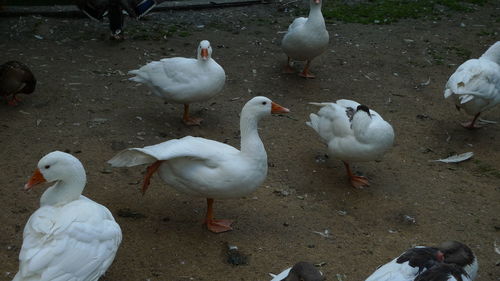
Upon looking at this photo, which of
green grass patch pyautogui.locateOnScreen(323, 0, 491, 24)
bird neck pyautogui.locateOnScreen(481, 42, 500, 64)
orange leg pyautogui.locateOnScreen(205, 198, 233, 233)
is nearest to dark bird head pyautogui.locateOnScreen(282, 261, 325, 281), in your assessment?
orange leg pyautogui.locateOnScreen(205, 198, 233, 233)

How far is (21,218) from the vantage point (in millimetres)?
4977

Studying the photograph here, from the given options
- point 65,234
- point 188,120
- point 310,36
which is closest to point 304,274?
point 65,234

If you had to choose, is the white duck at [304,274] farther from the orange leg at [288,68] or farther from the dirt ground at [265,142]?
the orange leg at [288,68]

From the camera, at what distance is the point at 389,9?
11648 millimetres

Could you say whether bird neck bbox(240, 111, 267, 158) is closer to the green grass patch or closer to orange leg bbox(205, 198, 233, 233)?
orange leg bbox(205, 198, 233, 233)

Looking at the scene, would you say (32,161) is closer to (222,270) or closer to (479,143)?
(222,270)

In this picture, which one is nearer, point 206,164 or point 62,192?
point 62,192

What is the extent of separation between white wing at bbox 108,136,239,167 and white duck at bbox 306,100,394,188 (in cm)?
149

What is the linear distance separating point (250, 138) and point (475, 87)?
347cm

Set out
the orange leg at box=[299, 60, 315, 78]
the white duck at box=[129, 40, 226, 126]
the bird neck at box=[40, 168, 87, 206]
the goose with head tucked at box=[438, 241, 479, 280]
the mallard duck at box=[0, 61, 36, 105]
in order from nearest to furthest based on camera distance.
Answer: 1. the bird neck at box=[40, 168, 87, 206]
2. the goose with head tucked at box=[438, 241, 479, 280]
3. the white duck at box=[129, 40, 226, 126]
4. the mallard duck at box=[0, 61, 36, 105]
5. the orange leg at box=[299, 60, 315, 78]

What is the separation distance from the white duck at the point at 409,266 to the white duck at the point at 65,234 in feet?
6.07

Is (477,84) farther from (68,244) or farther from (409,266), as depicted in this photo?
(68,244)

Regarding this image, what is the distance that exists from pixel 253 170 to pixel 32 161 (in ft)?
7.73

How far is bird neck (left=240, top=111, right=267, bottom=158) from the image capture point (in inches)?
196
